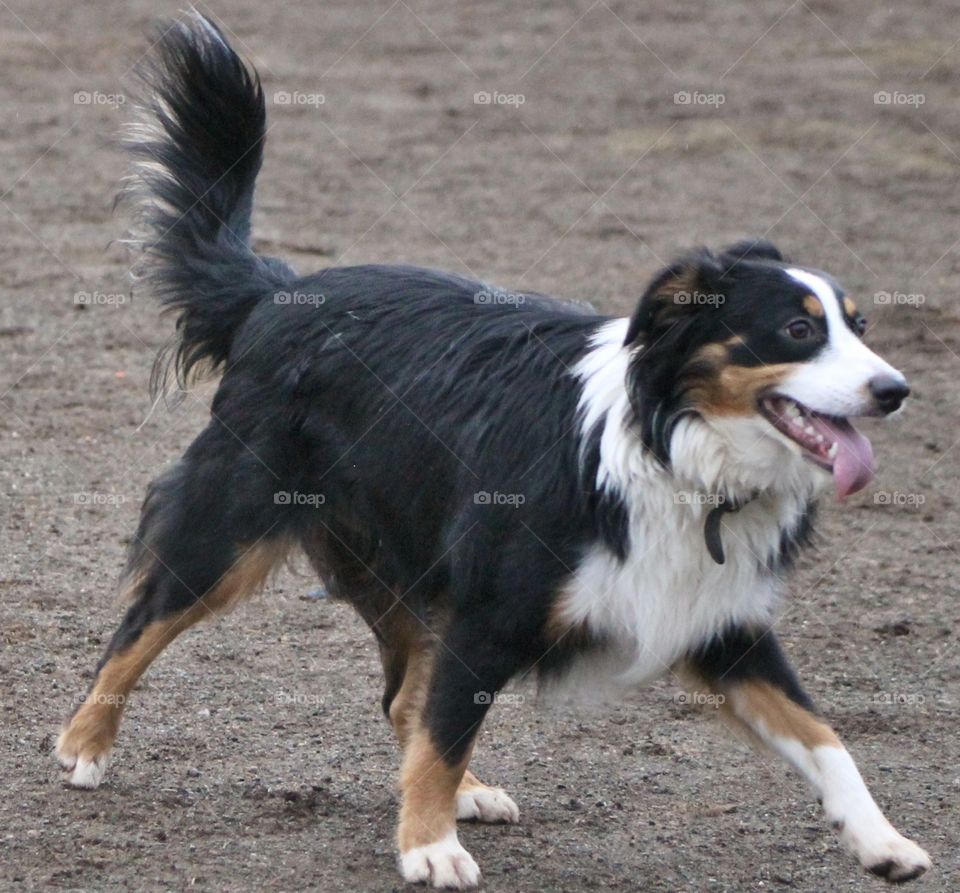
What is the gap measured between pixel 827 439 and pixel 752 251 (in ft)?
1.97

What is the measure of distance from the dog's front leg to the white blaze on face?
2.37ft

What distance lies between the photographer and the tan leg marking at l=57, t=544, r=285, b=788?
4.82 meters

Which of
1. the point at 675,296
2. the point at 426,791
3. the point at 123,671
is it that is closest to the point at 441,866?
the point at 426,791

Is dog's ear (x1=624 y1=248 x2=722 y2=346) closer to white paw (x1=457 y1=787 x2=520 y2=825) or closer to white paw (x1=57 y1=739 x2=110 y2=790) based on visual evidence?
white paw (x1=457 y1=787 x2=520 y2=825)

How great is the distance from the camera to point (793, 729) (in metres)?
4.37

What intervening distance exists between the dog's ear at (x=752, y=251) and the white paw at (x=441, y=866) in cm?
167

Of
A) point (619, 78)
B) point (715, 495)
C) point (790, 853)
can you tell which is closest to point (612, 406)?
point (715, 495)

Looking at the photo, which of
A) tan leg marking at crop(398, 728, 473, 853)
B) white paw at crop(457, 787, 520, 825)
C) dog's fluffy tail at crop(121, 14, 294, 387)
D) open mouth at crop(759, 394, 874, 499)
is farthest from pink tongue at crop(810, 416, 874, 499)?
dog's fluffy tail at crop(121, 14, 294, 387)

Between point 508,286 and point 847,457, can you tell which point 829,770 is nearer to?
point 847,457

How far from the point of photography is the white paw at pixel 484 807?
4809 millimetres

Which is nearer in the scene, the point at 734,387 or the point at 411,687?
the point at 734,387

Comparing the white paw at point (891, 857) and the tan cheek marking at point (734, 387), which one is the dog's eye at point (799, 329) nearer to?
the tan cheek marking at point (734, 387)

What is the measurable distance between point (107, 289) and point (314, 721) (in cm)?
468

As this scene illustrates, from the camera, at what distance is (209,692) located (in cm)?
548
